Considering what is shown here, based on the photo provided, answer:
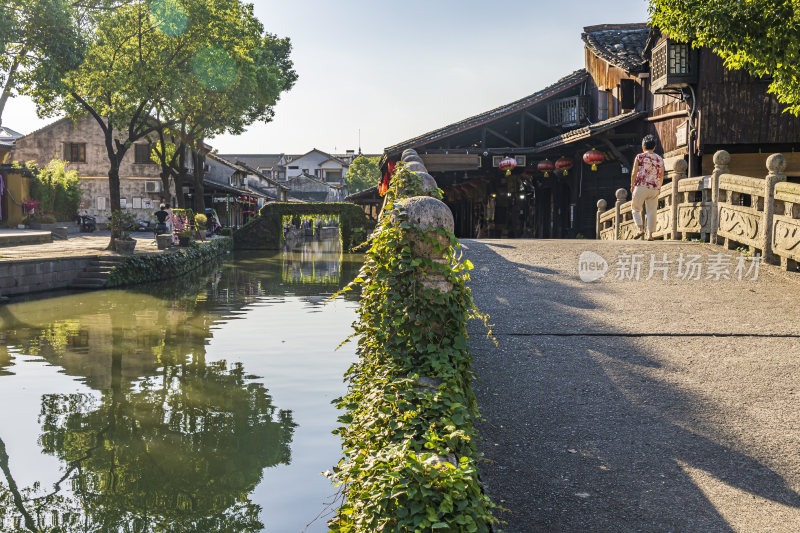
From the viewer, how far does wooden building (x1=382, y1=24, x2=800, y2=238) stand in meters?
16.8

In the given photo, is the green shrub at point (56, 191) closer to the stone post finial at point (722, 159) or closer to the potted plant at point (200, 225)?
the potted plant at point (200, 225)

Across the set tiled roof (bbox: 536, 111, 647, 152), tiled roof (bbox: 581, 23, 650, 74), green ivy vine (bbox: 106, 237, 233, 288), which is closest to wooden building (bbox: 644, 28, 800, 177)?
tiled roof (bbox: 536, 111, 647, 152)

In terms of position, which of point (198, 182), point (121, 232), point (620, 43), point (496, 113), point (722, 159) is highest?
point (620, 43)

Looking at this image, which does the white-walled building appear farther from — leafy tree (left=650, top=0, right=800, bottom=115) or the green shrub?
leafy tree (left=650, top=0, right=800, bottom=115)

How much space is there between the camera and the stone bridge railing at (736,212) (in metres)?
9.35

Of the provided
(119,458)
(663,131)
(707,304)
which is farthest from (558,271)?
(663,131)

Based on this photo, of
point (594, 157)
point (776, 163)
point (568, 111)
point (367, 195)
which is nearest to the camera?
point (776, 163)

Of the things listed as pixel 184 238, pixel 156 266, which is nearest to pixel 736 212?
pixel 156 266

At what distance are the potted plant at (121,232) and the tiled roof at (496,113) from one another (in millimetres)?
9399

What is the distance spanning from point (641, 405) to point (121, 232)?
21301 millimetres

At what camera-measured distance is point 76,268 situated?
19328mm

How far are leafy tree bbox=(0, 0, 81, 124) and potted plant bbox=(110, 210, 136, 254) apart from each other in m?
5.44

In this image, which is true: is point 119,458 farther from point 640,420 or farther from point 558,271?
point 558,271

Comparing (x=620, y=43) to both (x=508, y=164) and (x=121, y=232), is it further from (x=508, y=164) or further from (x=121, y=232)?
(x=121, y=232)
